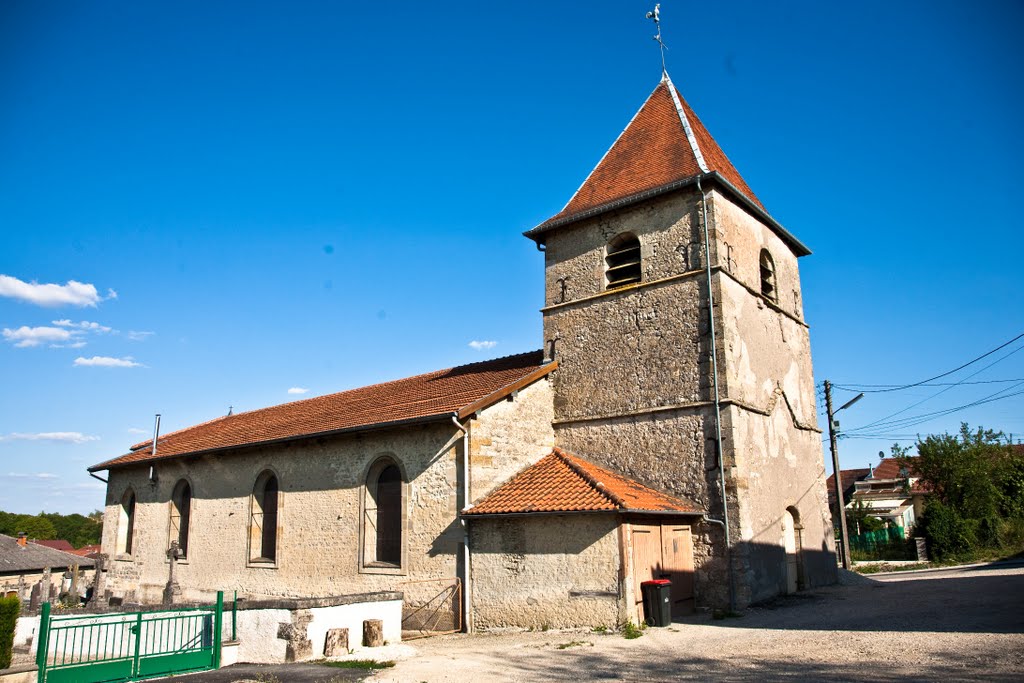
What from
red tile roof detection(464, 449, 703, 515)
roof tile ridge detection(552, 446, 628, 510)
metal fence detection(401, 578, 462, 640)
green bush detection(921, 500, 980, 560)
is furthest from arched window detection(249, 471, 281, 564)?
green bush detection(921, 500, 980, 560)

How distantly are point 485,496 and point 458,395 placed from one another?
8.40 ft

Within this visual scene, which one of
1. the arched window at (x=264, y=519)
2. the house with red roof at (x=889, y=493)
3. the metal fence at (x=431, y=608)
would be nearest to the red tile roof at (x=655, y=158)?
the metal fence at (x=431, y=608)

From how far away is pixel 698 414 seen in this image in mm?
14703

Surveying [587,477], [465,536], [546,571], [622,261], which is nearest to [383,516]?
[465,536]

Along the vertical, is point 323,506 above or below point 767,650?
above

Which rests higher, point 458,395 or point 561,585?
point 458,395

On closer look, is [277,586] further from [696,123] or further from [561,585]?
[696,123]

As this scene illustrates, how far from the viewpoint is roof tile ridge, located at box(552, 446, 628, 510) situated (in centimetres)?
1264

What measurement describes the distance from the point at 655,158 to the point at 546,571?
32.7ft

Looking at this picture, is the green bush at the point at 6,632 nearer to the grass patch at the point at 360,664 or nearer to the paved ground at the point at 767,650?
the paved ground at the point at 767,650

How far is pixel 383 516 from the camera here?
16078 millimetres

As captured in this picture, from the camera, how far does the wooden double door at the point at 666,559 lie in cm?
1280

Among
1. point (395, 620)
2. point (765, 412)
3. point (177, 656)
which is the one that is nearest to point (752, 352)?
point (765, 412)

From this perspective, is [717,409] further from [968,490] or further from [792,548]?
[968,490]
